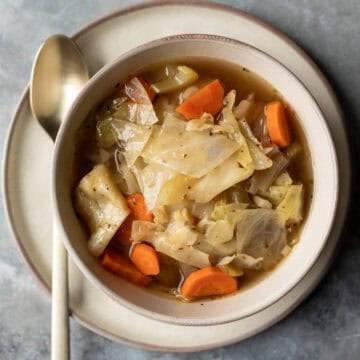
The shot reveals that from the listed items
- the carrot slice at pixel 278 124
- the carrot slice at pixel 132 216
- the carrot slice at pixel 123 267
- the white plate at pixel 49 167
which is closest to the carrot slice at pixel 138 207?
the carrot slice at pixel 132 216

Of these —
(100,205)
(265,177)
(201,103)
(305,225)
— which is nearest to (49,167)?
(100,205)

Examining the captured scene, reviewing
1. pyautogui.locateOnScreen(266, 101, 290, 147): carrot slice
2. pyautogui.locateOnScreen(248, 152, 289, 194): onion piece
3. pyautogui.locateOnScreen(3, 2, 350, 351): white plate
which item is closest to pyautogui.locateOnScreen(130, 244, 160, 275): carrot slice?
pyautogui.locateOnScreen(3, 2, 350, 351): white plate

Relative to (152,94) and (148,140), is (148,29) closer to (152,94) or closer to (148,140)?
(152,94)

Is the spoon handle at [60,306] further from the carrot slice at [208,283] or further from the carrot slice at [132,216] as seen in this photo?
the carrot slice at [208,283]

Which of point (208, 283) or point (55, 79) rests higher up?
point (55, 79)

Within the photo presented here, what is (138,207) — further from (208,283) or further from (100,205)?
→ (208,283)

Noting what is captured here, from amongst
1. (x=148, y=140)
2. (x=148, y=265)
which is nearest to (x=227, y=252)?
(x=148, y=265)
